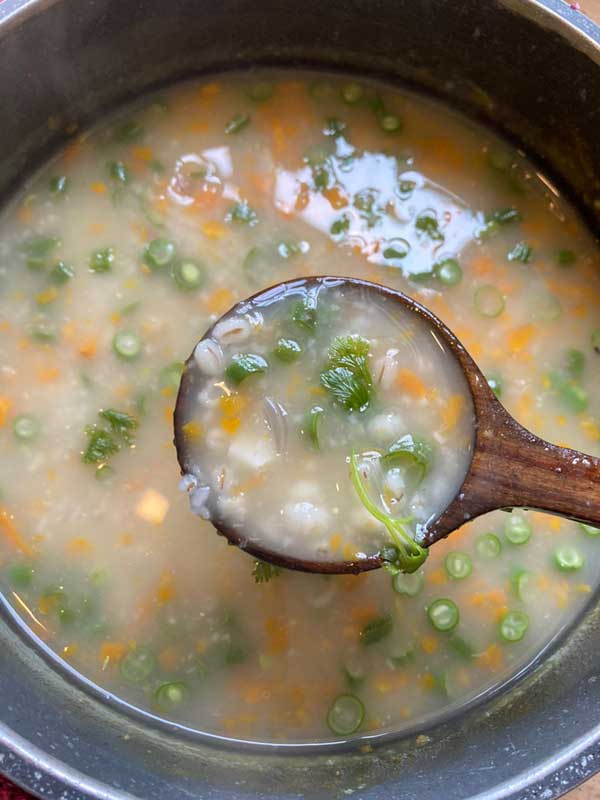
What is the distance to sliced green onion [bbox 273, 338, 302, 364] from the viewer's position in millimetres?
1516

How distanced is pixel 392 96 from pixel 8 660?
1433 millimetres

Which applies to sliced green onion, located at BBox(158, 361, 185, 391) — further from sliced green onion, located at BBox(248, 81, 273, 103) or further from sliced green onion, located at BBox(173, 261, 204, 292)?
sliced green onion, located at BBox(248, 81, 273, 103)

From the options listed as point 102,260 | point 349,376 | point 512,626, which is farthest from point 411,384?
point 102,260

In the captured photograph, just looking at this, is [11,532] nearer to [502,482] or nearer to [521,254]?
[502,482]

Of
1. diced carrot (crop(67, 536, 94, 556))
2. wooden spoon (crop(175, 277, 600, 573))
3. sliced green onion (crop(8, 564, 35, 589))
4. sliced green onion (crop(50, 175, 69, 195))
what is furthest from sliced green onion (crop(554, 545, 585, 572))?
sliced green onion (crop(50, 175, 69, 195))

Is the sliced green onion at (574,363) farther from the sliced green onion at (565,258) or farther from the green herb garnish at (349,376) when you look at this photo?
the green herb garnish at (349,376)

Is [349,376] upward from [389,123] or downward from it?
downward

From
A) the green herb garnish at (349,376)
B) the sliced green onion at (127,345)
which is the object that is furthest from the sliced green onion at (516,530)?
the sliced green onion at (127,345)

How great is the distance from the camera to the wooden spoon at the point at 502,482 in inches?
56.5

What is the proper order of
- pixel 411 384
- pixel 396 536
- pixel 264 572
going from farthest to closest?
pixel 264 572 → pixel 411 384 → pixel 396 536

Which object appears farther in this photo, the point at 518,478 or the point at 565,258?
the point at 565,258

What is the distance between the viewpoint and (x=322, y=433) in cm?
149

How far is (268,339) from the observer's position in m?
1.53

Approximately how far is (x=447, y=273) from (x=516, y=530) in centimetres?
54
